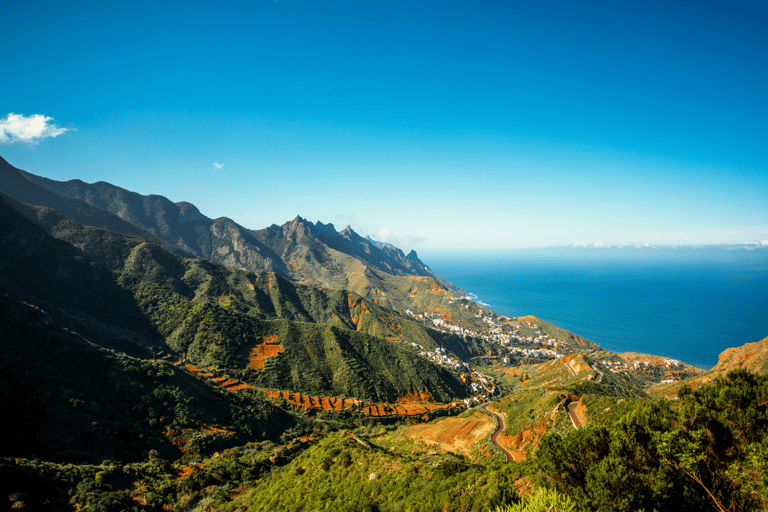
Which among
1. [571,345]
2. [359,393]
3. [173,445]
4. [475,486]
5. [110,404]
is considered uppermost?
[475,486]

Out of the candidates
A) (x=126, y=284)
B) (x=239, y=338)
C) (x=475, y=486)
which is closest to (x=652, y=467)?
(x=475, y=486)

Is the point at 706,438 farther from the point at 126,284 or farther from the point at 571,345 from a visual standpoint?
the point at 571,345

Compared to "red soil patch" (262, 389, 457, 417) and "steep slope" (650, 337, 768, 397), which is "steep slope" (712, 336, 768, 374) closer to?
"steep slope" (650, 337, 768, 397)

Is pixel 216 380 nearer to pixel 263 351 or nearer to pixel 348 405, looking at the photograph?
pixel 263 351

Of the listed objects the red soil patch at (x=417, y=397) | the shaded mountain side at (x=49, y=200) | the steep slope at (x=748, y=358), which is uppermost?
the shaded mountain side at (x=49, y=200)

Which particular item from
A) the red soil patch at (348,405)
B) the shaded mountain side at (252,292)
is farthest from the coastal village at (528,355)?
the red soil patch at (348,405)

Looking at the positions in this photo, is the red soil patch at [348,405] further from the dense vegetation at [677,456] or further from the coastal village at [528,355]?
the dense vegetation at [677,456]
